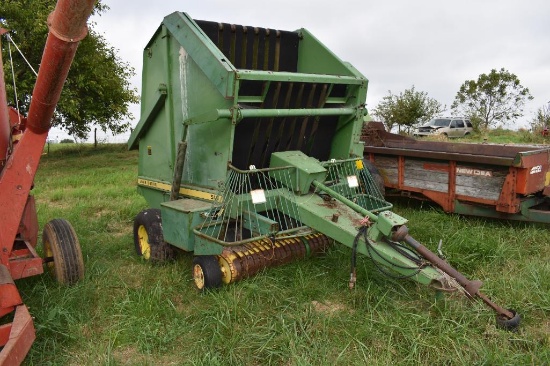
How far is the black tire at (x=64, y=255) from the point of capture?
13.0ft

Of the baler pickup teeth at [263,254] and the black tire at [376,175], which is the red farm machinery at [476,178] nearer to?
the black tire at [376,175]

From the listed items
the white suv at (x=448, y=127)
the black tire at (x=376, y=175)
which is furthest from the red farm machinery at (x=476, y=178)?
the white suv at (x=448, y=127)

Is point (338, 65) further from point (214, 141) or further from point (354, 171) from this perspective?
point (214, 141)

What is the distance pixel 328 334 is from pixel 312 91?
2.31 m

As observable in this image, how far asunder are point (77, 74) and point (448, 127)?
55.0 ft

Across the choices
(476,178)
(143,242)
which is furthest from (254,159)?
(476,178)

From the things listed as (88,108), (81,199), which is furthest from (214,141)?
(88,108)

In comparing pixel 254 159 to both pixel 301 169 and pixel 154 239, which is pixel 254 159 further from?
pixel 154 239

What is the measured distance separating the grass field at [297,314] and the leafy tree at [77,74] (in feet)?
31.7

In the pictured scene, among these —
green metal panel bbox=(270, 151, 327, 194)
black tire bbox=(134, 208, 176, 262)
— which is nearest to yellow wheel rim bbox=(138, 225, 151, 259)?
black tire bbox=(134, 208, 176, 262)

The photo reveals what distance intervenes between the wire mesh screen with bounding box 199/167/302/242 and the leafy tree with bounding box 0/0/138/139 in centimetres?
974

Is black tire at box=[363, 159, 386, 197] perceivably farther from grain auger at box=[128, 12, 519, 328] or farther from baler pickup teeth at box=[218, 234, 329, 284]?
baler pickup teeth at box=[218, 234, 329, 284]

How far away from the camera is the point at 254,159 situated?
15.0 ft

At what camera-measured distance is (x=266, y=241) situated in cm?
433
